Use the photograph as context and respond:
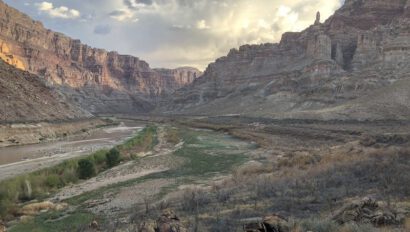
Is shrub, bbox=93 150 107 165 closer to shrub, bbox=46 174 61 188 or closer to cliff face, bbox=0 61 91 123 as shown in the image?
shrub, bbox=46 174 61 188

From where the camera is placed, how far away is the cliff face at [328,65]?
111688 millimetres

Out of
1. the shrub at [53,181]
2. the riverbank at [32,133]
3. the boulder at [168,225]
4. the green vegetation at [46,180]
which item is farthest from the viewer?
the riverbank at [32,133]

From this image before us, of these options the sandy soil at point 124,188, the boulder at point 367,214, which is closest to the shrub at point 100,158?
the sandy soil at point 124,188

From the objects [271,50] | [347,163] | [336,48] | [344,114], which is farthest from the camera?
[271,50]

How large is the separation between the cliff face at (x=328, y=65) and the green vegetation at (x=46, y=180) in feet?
206

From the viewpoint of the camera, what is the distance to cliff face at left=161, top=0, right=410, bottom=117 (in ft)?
366

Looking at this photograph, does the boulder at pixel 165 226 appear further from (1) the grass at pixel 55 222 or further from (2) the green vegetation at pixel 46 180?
(2) the green vegetation at pixel 46 180

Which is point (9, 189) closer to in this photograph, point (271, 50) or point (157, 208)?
point (157, 208)

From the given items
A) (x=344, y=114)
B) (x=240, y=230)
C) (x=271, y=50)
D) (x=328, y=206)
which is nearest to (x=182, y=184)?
(x=328, y=206)

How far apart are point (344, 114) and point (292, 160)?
63.3 m

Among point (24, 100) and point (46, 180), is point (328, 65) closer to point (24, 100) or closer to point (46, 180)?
point (24, 100)

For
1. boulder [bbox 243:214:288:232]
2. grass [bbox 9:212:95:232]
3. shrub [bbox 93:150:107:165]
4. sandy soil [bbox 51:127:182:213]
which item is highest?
boulder [bbox 243:214:288:232]

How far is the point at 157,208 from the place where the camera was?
688 inches

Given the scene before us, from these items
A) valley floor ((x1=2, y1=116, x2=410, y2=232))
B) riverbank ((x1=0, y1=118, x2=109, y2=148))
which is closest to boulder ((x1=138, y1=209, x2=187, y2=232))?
valley floor ((x1=2, y1=116, x2=410, y2=232))
